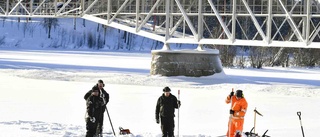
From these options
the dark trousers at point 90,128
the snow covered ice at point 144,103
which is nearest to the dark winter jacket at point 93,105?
the dark trousers at point 90,128

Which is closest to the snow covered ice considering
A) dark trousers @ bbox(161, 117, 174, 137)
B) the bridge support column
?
the bridge support column

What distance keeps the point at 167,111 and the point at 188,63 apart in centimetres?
2213

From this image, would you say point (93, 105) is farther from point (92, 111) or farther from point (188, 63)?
point (188, 63)

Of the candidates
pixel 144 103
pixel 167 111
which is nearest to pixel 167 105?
pixel 167 111

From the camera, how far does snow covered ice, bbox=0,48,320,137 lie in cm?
1838

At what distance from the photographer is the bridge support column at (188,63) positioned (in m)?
38.4

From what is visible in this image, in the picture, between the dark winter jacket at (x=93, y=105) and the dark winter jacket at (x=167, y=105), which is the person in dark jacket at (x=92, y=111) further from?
the dark winter jacket at (x=167, y=105)

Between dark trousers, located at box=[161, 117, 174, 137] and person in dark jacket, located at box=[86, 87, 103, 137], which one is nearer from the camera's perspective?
person in dark jacket, located at box=[86, 87, 103, 137]

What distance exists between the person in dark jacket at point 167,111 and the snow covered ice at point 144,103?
722 millimetres

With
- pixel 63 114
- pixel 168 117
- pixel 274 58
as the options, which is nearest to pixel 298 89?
pixel 63 114

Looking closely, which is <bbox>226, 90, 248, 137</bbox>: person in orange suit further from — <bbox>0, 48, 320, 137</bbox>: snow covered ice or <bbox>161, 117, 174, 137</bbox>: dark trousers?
<bbox>161, 117, 174, 137</bbox>: dark trousers

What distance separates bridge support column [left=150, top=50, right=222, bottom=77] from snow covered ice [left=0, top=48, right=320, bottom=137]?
57 cm

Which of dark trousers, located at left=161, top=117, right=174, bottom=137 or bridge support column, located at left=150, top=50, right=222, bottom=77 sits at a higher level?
bridge support column, located at left=150, top=50, right=222, bottom=77

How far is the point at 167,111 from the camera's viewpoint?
16516mm
